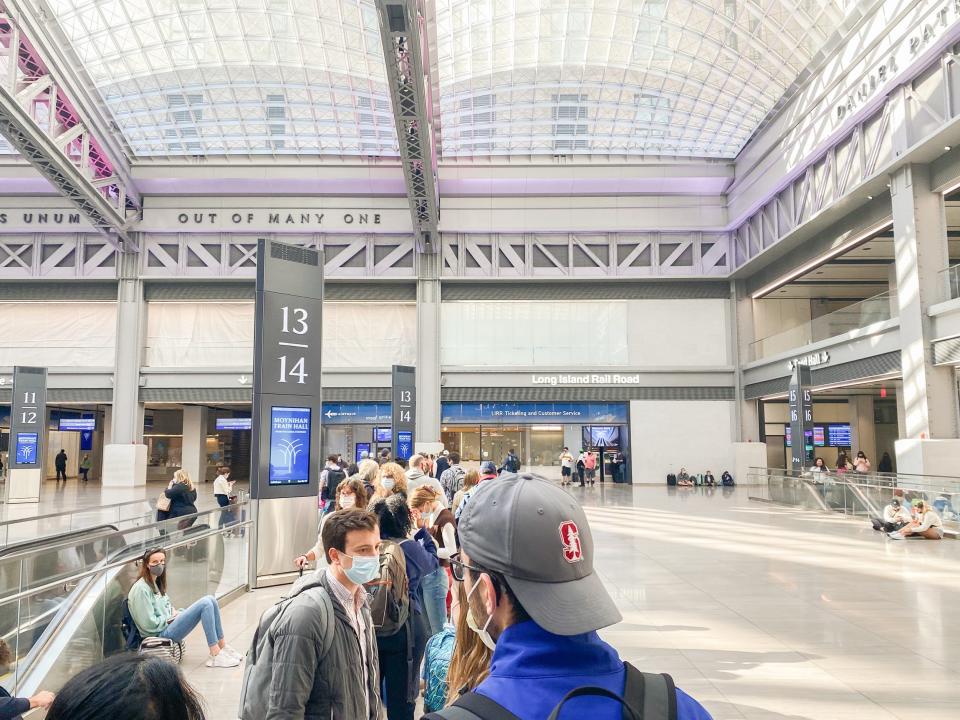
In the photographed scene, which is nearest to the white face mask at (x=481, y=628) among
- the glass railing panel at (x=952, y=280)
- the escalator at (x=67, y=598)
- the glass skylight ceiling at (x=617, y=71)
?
the escalator at (x=67, y=598)

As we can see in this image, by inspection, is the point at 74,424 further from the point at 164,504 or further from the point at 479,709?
the point at 479,709

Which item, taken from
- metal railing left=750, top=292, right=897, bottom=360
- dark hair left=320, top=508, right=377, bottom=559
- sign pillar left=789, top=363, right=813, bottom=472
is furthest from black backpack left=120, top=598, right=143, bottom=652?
metal railing left=750, top=292, right=897, bottom=360

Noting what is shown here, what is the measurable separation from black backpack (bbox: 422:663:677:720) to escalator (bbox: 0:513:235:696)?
4449 millimetres

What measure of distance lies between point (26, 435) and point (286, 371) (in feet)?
65.7

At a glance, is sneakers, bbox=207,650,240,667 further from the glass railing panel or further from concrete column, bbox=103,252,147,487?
concrete column, bbox=103,252,147,487

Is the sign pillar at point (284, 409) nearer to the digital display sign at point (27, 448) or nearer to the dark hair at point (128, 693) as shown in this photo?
the dark hair at point (128, 693)

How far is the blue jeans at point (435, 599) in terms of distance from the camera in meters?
6.02

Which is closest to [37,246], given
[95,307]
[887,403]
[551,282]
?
[95,307]

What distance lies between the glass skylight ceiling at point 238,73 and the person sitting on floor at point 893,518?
909 inches

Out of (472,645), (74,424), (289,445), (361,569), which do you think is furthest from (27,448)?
(472,645)

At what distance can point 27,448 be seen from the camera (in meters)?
26.3

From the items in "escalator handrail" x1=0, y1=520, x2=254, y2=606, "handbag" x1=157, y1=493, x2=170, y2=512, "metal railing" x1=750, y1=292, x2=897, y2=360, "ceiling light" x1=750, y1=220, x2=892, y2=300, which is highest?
"ceiling light" x1=750, y1=220, x2=892, y2=300

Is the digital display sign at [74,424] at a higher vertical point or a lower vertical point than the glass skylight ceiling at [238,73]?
lower

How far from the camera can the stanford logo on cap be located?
1.52 metres
